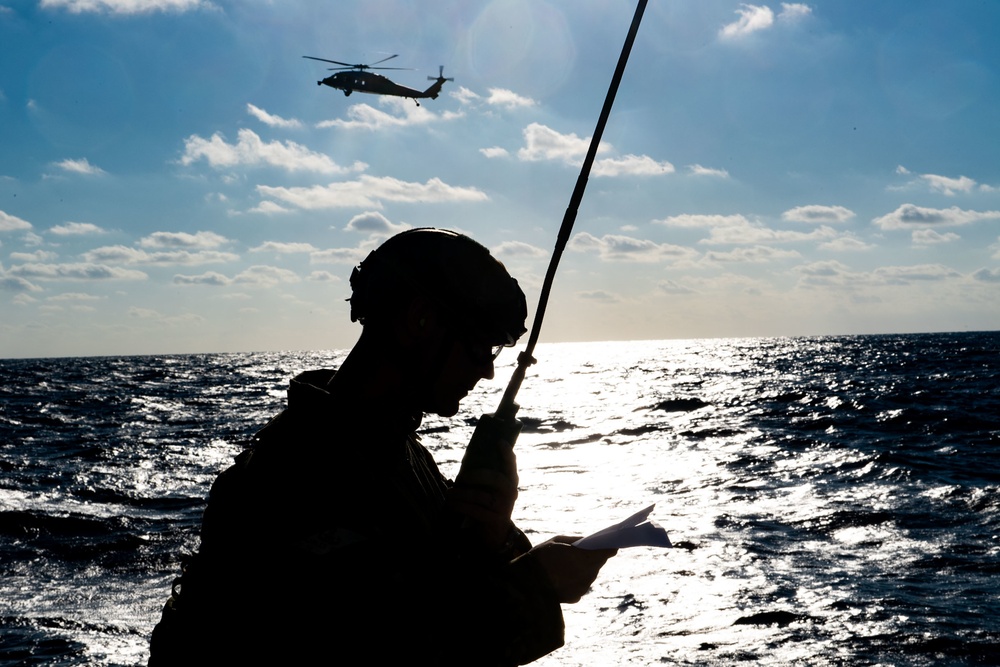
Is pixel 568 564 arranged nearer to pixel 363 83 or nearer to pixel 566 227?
pixel 566 227

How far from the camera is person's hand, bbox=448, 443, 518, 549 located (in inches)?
79.4

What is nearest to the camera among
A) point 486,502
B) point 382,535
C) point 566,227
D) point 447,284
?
point 382,535

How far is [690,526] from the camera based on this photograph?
35.8 feet

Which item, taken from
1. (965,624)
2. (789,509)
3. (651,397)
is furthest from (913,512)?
(651,397)

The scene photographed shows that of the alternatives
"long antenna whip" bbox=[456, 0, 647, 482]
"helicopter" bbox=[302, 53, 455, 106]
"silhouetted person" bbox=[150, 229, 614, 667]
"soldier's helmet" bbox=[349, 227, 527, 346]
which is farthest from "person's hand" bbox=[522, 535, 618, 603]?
"helicopter" bbox=[302, 53, 455, 106]

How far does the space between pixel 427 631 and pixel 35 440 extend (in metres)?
22.8

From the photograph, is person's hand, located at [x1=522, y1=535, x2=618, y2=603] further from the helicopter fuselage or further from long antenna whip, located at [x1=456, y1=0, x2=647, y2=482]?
the helicopter fuselage

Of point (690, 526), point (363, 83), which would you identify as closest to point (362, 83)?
point (363, 83)

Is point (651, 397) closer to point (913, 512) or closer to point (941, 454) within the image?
point (941, 454)

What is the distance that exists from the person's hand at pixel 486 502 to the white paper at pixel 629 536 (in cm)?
20

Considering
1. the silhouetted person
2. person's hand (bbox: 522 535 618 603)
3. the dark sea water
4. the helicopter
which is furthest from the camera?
the helicopter

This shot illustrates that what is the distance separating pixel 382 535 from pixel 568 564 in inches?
19.2

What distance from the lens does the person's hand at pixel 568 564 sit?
6.59ft

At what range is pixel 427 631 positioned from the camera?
184cm
